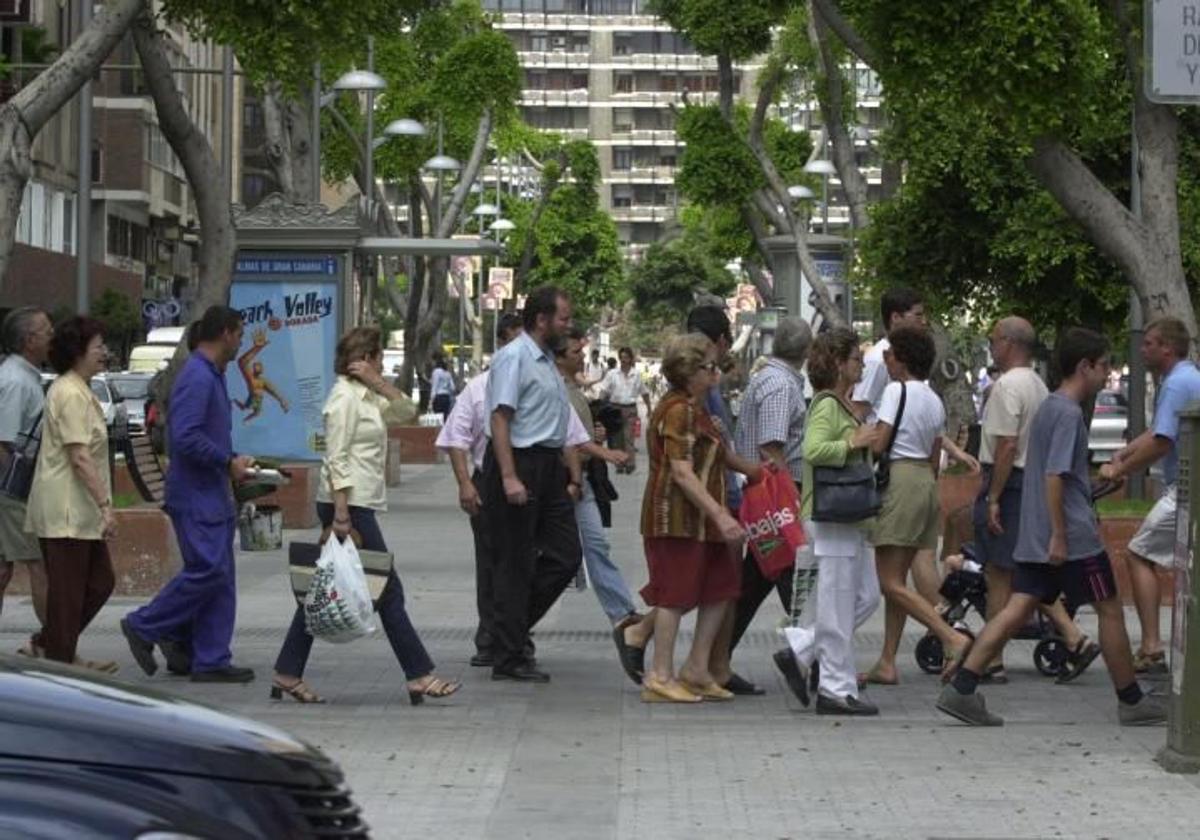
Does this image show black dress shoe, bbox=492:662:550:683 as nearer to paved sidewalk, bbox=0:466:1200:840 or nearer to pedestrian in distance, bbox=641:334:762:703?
paved sidewalk, bbox=0:466:1200:840

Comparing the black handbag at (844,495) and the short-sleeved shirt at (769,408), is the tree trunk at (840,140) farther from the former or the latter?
the black handbag at (844,495)

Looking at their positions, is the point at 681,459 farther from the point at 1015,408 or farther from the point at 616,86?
the point at 616,86

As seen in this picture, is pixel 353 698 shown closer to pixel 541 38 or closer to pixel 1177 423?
pixel 1177 423

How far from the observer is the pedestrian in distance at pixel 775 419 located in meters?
12.6

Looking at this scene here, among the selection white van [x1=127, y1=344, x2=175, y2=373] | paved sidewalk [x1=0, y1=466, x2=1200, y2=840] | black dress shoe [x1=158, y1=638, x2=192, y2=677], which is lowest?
paved sidewalk [x1=0, y1=466, x2=1200, y2=840]

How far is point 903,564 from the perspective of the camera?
12.8 meters

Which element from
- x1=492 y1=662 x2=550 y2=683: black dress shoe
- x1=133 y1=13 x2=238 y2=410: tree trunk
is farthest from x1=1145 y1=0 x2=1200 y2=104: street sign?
x1=133 y1=13 x2=238 y2=410: tree trunk

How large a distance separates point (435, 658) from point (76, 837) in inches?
392

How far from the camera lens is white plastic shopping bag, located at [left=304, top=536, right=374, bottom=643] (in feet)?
38.1

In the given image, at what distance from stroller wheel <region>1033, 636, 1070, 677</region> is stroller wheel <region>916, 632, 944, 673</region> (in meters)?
0.47

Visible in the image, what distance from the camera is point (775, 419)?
41.3 feet

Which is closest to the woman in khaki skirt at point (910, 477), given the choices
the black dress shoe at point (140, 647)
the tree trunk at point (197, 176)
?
the black dress shoe at point (140, 647)

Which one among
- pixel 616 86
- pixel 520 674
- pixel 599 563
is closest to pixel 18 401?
pixel 520 674

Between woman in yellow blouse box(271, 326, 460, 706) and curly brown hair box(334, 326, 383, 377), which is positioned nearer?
woman in yellow blouse box(271, 326, 460, 706)
